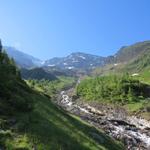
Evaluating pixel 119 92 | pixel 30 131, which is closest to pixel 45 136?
pixel 30 131

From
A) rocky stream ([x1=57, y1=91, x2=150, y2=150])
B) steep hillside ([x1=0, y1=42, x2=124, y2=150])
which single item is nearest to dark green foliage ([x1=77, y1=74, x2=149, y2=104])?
rocky stream ([x1=57, y1=91, x2=150, y2=150])

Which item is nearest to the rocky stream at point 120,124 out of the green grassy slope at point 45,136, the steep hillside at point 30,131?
the green grassy slope at point 45,136

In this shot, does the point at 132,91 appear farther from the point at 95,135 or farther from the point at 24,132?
the point at 24,132

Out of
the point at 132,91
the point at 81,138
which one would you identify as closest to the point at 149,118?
the point at 132,91

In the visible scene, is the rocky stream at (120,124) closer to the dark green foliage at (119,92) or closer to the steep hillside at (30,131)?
the dark green foliage at (119,92)

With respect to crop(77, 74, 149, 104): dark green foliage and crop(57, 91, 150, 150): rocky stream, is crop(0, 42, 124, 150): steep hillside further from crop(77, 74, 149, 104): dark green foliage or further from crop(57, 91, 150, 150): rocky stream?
crop(77, 74, 149, 104): dark green foliage

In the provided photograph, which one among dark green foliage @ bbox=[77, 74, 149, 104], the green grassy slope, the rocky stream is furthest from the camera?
dark green foliage @ bbox=[77, 74, 149, 104]

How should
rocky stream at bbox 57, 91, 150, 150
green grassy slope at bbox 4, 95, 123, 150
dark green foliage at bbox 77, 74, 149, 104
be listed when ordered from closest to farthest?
green grassy slope at bbox 4, 95, 123, 150 → rocky stream at bbox 57, 91, 150, 150 → dark green foliage at bbox 77, 74, 149, 104

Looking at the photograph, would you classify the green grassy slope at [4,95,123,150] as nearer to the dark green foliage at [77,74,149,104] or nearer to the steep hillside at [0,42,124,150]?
the steep hillside at [0,42,124,150]

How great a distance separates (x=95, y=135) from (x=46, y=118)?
22.2 ft

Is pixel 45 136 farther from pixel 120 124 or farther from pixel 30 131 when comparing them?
pixel 120 124

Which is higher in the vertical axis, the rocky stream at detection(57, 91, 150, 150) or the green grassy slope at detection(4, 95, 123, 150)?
the green grassy slope at detection(4, 95, 123, 150)

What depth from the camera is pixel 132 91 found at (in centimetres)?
15062

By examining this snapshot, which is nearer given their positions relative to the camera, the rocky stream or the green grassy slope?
the green grassy slope
